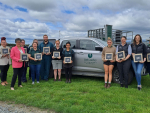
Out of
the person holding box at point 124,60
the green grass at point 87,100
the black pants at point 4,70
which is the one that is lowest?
the green grass at point 87,100

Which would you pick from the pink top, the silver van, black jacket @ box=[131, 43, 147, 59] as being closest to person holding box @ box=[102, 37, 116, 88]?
the silver van

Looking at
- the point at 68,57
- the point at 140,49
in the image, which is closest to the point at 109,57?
the point at 140,49

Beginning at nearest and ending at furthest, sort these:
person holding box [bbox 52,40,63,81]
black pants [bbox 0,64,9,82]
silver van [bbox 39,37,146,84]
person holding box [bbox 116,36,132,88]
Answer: person holding box [bbox 116,36,132,88] < black pants [bbox 0,64,9,82] < silver van [bbox 39,37,146,84] < person holding box [bbox 52,40,63,81]

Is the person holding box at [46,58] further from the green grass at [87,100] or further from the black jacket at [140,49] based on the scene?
the black jacket at [140,49]

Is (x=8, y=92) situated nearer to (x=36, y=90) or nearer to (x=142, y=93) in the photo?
(x=36, y=90)

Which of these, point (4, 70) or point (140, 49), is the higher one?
point (140, 49)

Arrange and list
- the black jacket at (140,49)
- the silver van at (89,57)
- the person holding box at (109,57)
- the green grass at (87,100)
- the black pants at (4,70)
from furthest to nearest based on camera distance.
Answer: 1. the silver van at (89,57)
2. the black pants at (4,70)
3. the person holding box at (109,57)
4. the black jacket at (140,49)
5. the green grass at (87,100)

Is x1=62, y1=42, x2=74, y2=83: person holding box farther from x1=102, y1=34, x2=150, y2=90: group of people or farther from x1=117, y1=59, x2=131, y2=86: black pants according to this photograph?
x1=117, y1=59, x2=131, y2=86: black pants

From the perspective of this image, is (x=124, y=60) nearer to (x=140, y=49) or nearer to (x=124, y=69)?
(x=124, y=69)

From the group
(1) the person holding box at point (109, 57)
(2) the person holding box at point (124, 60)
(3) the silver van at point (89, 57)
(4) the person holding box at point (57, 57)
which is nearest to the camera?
(2) the person holding box at point (124, 60)

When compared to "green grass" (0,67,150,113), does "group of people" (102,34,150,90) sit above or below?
above

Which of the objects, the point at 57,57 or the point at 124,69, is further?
the point at 57,57

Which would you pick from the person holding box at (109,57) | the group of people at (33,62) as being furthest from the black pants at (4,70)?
the person holding box at (109,57)

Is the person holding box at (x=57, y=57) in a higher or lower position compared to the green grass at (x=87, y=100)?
higher
